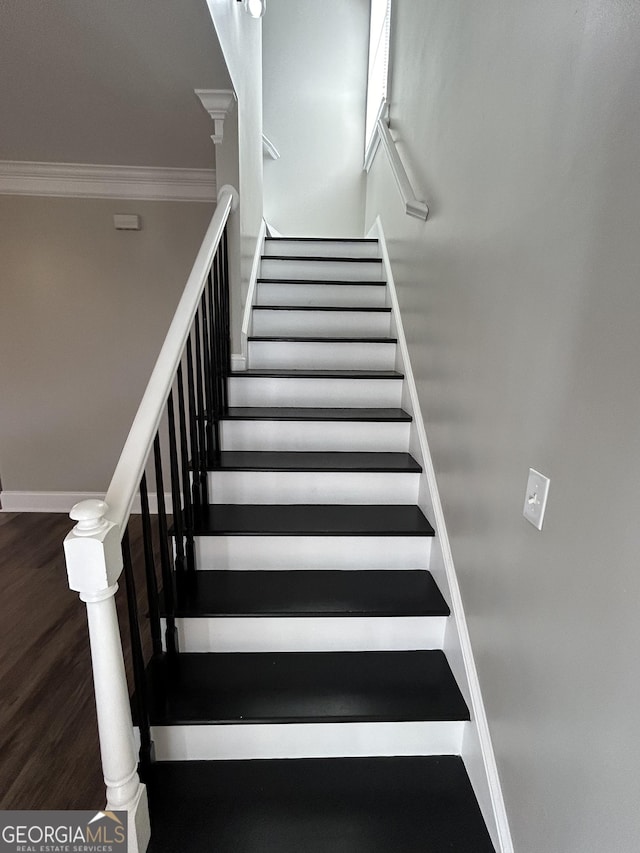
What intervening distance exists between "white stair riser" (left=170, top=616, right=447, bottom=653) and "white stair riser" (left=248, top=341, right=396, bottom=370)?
1.44 metres

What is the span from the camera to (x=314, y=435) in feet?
7.22

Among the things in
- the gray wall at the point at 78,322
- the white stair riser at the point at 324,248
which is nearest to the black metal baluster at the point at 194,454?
the gray wall at the point at 78,322

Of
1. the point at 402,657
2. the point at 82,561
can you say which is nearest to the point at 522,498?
the point at 402,657

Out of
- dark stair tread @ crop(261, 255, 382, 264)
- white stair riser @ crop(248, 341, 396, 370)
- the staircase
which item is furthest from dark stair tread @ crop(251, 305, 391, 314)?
the staircase

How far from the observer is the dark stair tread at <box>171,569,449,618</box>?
1.54 meters

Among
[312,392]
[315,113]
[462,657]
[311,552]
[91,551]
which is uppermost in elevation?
[315,113]

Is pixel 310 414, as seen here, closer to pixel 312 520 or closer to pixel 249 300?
pixel 312 520

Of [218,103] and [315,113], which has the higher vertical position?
[315,113]

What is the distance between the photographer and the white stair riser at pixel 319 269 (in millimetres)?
3133

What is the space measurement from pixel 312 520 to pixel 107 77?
6.49ft

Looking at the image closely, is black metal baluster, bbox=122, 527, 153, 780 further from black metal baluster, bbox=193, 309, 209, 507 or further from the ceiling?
the ceiling

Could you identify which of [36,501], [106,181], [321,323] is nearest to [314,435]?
[321,323]

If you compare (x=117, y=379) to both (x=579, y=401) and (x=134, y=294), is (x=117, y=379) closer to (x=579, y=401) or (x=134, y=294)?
(x=134, y=294)

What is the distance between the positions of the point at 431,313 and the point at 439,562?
39.5 inches
